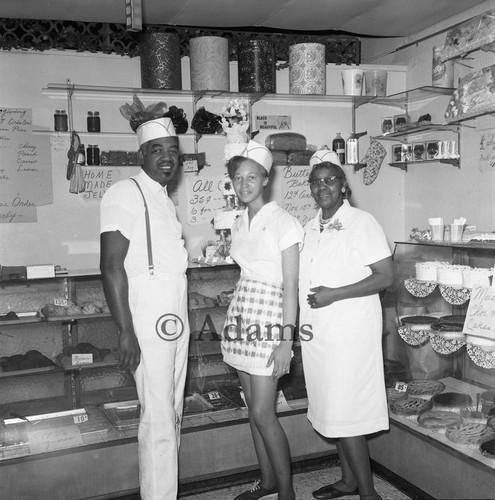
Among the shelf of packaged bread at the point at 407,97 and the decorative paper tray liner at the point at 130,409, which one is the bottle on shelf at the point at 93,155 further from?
the shelf of packaged bread at the point at 407,97

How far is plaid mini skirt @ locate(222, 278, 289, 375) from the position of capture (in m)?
2.97

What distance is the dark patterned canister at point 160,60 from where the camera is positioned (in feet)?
14.8

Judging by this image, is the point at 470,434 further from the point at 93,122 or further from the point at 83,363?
the point at 93,122

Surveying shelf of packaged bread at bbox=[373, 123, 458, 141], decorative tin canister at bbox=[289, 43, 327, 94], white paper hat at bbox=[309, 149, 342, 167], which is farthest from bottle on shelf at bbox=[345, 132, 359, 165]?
white paper hat at bbox=[309, 149, 342, 167]

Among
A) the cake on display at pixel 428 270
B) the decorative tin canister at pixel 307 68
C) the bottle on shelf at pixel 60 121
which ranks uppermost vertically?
the decorative tin canister at pixel 307 68

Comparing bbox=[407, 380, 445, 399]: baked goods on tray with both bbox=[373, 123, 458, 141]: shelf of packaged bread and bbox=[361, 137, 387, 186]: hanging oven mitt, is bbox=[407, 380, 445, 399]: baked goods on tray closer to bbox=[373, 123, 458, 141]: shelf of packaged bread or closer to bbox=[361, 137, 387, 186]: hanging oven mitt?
bbox=[373, 123, 458, 141]: shelf of packaged bread

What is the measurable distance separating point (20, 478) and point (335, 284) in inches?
71.2

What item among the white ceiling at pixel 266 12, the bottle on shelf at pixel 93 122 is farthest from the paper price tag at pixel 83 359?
the white ceiling at pixel 266 12

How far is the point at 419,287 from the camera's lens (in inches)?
141

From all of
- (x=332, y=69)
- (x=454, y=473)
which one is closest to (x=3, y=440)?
(x=454, y=473)

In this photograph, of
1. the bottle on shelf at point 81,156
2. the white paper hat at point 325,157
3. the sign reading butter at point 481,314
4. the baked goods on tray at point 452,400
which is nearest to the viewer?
the sign reading butter at point 481,314

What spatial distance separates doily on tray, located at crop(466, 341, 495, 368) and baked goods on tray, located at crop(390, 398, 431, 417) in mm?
478

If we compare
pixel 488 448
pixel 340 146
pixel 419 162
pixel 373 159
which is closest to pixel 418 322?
pixel 488 448

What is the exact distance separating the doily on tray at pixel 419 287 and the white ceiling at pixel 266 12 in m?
2.09
